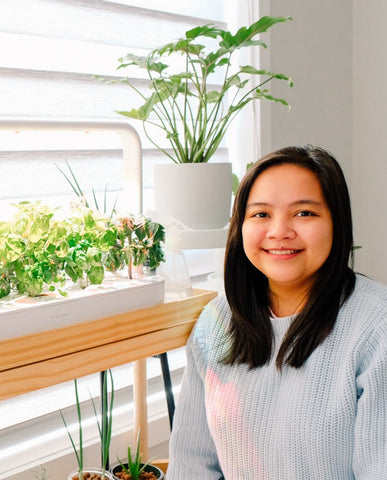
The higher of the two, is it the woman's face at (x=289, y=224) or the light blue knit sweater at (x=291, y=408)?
the woman's face at (x=289, y=224)

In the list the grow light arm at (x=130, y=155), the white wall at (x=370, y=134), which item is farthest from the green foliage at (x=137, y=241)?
the white wall at (x=370, y=134)

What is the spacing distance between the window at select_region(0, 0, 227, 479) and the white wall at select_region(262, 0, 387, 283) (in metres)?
0.50

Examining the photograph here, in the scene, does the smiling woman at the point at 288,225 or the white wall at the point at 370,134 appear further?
the white wall at the point at 370,134

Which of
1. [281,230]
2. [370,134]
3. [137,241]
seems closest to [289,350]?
[281,230]

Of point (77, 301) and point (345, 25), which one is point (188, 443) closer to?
point (77, 301)

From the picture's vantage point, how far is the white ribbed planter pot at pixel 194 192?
1342mm

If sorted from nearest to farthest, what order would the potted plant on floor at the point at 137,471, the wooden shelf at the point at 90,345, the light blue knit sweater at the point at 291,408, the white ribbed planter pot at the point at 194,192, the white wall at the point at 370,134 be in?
the wooden shelf at the point at 90,345 < the light blue knit sweater at the point at 291,408 < the white ribbed planter pot at the point at 194,192 < the potted plant on floor at the point at 137,471 < the white wall at the point at 370,134

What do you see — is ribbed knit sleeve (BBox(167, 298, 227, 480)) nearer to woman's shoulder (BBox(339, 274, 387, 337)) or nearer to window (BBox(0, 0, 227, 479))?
woman's shoulder (BBox(339, 274, 387, 337))

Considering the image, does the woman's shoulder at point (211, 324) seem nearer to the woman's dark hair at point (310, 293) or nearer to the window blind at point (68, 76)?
the woman's dark hair at point (310, 293)

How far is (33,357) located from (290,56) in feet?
4.73

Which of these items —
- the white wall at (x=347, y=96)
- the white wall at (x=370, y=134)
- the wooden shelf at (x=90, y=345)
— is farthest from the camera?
the white wall at (x=370, y=134)

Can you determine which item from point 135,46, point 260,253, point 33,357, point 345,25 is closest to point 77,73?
point 135,46

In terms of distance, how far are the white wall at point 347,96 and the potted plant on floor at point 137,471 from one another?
0.99 metres

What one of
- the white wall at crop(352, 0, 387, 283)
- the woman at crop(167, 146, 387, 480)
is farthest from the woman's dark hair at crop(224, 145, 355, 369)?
the white wall at crop(352, 0, 387, 283)
